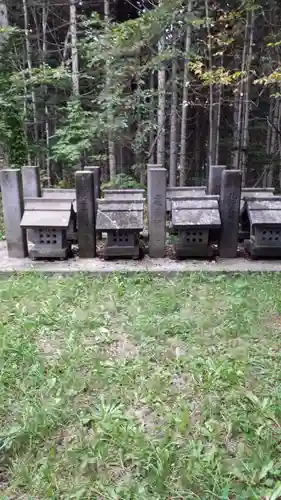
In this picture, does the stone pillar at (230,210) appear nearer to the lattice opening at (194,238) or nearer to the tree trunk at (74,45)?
the lattice opening at (194,238)

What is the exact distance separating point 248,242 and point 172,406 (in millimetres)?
2639

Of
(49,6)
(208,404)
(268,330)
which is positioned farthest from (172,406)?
(49,6)

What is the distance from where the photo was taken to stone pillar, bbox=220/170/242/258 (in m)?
4.01

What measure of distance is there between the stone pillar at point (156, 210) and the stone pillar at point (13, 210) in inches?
53.5

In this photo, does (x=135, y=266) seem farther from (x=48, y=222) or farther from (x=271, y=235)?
(x=271, y=235)

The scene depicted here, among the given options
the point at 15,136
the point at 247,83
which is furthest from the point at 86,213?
the point at 247,83

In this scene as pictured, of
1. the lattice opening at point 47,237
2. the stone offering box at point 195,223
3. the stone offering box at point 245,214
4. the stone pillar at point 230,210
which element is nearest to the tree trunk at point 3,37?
the lattice opening at point 47,237

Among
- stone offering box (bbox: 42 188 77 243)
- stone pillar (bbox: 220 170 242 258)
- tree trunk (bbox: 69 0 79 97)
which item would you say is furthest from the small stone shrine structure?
tree trunk (bbox: 69 0 79 97)

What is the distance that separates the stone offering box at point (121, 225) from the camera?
157 inches

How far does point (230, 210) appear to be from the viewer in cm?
411

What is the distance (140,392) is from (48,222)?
226 cm

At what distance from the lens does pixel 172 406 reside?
2.12m

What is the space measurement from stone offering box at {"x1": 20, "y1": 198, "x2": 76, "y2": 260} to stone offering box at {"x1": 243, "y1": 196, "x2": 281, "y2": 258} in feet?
6.34

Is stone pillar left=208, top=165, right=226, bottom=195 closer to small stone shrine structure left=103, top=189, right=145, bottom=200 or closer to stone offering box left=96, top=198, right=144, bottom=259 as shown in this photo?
small stone shrine structure left=103, top=189, right=145, bottom=200
